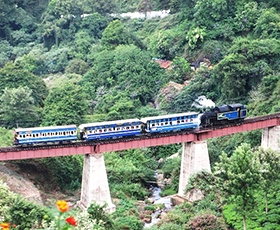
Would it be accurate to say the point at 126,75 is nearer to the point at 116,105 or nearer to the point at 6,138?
the point at 116,105

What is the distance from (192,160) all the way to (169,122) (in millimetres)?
5457

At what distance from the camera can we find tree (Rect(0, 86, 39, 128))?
68938mm

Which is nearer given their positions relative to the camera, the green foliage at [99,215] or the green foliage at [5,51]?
the green foliage at [99,215]

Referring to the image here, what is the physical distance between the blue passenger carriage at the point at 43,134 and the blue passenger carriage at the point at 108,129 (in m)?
1.29

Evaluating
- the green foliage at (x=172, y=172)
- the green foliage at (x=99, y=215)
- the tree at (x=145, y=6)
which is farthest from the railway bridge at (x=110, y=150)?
the tree at (x=145, y=6)

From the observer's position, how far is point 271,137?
5803 centimetres

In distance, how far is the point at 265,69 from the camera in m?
70.0

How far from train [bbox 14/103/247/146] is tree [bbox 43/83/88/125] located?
18.0 metres

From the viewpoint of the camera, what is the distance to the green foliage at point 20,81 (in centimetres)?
7650

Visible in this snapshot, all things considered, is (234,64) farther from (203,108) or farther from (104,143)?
(104,143)

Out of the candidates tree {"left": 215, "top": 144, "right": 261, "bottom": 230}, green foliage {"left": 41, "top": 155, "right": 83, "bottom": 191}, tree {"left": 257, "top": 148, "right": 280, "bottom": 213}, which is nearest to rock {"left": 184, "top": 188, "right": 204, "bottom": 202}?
tree {"left": 257, "top": 148, "right": 280, "bottom": 213}

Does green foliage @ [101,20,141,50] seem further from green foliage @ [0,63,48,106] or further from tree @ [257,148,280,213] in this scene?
tree @ [257,148,280,213]

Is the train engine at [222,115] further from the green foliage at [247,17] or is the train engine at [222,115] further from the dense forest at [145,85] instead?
the green foliage at [247,17]

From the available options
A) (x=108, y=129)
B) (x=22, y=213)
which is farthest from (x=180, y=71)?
(x=22, y=213)
